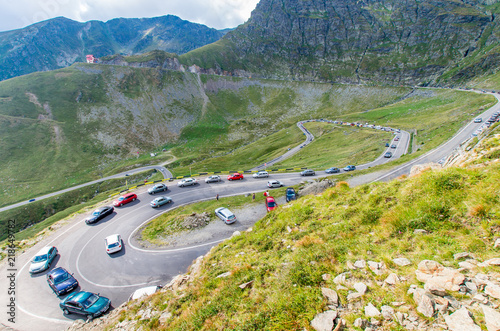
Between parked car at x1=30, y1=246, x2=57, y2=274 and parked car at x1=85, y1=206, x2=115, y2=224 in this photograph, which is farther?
parked car at x1=85, y1=206, x2=115, y2=224

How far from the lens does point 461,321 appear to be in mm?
3625

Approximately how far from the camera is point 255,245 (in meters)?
11.8

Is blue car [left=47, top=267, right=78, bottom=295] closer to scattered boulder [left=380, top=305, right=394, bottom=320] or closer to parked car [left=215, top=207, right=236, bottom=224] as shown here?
parked car [left=215, top=207, right=236, bottom=224]

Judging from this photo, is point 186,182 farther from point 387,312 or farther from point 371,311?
point 387,312

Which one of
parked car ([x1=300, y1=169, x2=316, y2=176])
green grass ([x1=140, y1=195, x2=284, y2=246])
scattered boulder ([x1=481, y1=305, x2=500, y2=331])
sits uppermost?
scattered boulder ([x1=481, y1=305, x2=500, y2=331])

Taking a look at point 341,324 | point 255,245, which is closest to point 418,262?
point 341,324

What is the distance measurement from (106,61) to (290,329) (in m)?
177

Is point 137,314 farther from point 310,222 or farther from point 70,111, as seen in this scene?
point 70,111

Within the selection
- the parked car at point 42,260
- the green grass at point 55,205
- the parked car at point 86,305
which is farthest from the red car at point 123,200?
the parked car at point 86,305

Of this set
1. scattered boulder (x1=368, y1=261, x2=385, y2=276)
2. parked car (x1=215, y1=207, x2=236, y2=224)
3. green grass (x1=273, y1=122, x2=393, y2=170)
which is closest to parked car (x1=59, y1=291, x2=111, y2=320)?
parked car (x1=215, y1=207, x2=236, y2=224)

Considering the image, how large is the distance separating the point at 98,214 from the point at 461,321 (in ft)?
121

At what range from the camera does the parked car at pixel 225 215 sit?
2741 centimetres

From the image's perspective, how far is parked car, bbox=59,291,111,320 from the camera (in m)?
15.4

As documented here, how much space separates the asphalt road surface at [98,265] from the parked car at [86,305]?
803 mm
